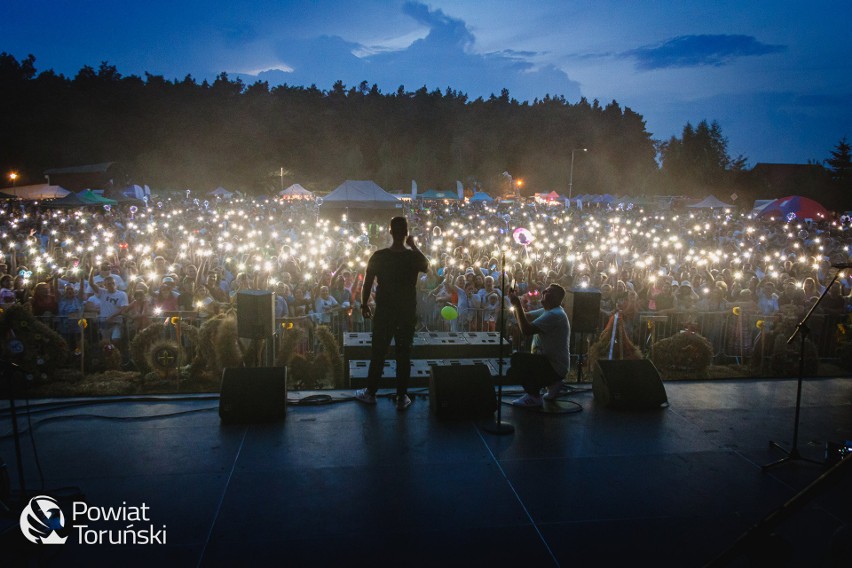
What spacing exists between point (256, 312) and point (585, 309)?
377 centimetres

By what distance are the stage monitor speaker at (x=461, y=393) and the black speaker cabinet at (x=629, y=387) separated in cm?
117

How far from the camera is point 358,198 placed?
2239cm

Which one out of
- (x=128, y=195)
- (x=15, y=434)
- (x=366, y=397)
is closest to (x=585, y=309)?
(x=366, y=397)

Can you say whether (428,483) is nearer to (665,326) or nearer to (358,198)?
(665,326)

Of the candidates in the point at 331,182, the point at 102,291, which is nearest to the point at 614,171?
the point at 331,182

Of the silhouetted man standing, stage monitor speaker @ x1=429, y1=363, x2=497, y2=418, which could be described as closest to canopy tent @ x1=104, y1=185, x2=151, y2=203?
the silhouetted man standing

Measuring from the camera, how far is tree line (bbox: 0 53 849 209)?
184 feet

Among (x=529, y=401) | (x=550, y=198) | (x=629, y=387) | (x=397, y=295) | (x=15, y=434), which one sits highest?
(x=550, y=198)

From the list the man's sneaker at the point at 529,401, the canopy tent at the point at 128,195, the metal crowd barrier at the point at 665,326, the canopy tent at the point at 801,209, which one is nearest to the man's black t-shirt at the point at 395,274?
the man's sneaker at the point at 529,401

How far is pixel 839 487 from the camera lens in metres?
3.91

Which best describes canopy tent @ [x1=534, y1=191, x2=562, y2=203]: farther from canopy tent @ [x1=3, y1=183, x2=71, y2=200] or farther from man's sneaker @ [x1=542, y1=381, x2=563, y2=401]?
man's sneaker @ [x1=542, y1=381, x2=563, y2=401]

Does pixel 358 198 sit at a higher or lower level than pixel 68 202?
higher

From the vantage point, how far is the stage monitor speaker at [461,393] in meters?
5.07

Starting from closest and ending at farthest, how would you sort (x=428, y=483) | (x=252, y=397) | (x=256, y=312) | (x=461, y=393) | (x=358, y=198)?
1. (x=428, y=483)
2. (x=252, y=397)
3. (x=461, y=393)
4. (x=256, y=312)
5. (x=358, y=198)
